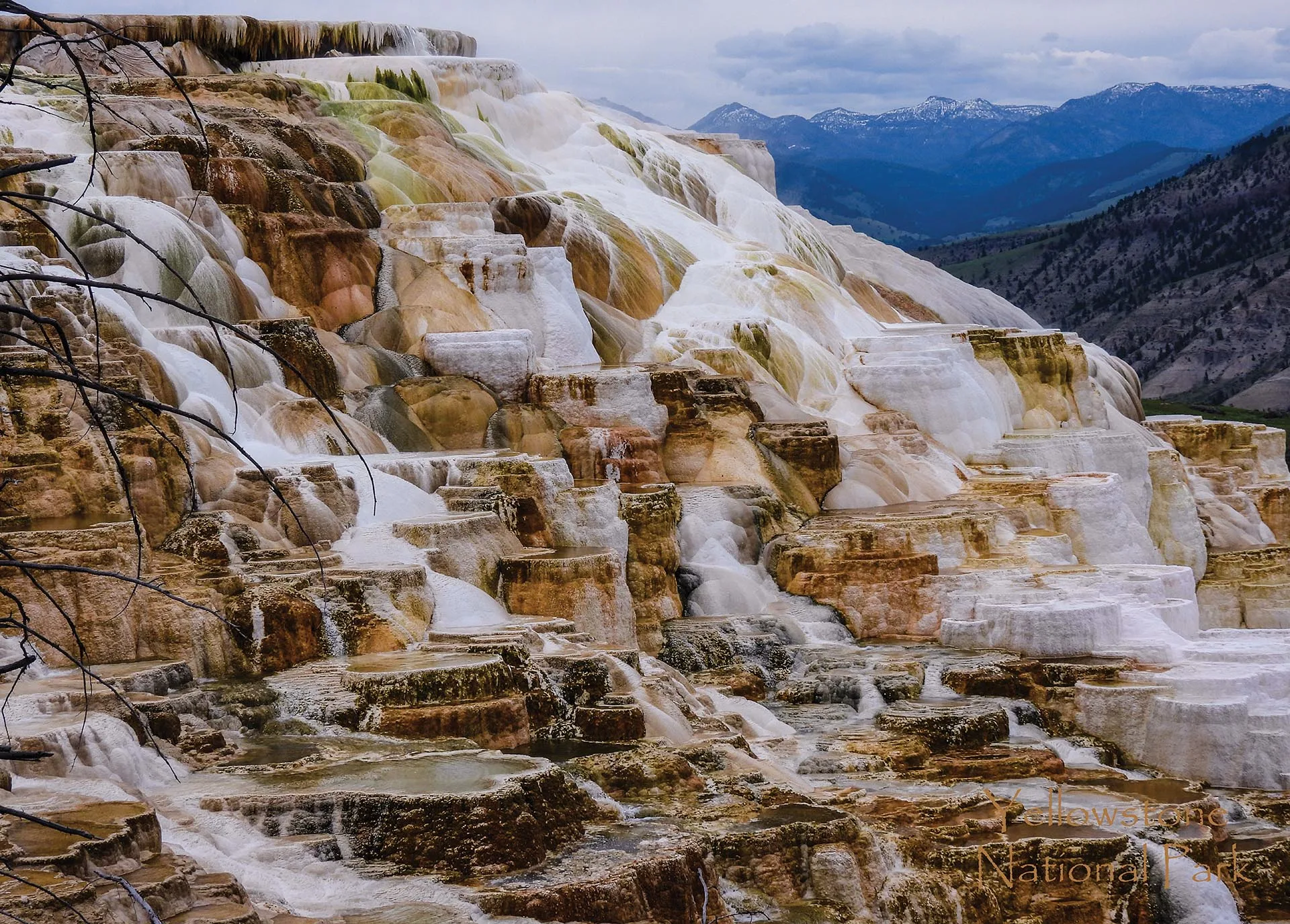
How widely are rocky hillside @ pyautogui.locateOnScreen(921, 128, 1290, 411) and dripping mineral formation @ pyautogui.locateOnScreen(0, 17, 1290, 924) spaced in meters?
40.3

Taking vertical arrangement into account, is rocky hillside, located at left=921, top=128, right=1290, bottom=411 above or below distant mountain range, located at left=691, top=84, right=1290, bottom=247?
below

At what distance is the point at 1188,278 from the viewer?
7144 centimetres

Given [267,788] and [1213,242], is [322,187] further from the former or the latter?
[1213,242]

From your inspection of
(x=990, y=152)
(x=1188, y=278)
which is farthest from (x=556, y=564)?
(x=990, y=152)

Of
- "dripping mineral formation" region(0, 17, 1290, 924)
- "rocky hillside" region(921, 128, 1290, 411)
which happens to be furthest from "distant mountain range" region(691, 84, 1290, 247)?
"dripping mineral formation" region(0, 17, 1290, 924)

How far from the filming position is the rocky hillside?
65.0 m

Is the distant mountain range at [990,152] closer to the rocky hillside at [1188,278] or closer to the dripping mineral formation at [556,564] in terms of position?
the rocky hillside at [1188,278]

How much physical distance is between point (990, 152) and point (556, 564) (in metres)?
180

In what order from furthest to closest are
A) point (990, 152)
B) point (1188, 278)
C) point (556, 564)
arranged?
1. point (990, 152)
2. point (1188, 278)
3. point (556, 564)

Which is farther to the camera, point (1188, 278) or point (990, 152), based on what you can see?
point (990, 152)

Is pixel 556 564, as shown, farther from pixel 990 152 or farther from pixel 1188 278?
pixel 990 152

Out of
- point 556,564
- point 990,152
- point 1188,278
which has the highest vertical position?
point 990,152

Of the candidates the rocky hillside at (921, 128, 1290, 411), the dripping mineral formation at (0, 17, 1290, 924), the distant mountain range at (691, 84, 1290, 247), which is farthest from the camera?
the distant mountain range at (691, 84, 1290, 247)

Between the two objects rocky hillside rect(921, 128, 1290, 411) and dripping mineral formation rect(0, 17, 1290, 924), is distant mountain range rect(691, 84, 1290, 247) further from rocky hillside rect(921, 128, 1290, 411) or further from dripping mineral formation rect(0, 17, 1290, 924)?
dripping mineral formation rect(0, 17, 1290, 924)
